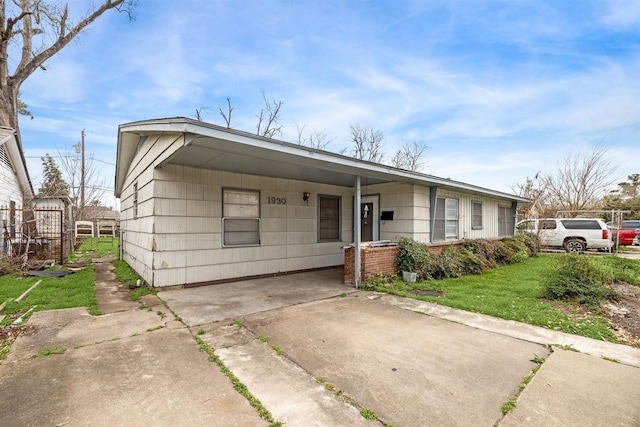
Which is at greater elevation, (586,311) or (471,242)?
(471,242)

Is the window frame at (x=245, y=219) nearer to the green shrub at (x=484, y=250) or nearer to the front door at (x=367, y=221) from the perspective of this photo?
the front door at (x=367, y=221)

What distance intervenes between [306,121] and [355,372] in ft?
69.2

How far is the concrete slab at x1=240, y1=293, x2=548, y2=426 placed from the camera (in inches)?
89.1

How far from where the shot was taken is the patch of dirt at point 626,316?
3695mm

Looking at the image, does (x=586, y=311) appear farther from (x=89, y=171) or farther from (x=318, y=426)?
(x=89, y=171)

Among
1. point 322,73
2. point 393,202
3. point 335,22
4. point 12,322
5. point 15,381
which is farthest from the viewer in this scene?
point 322,73

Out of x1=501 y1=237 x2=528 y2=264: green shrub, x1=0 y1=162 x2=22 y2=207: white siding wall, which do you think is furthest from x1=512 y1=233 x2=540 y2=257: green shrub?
x1=0 y1=162 x2=22 y2=207: white siding wall

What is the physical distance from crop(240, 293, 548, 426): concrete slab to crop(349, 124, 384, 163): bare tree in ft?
70.2

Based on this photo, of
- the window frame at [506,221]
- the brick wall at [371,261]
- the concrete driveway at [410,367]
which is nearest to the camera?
the concrete driveway at [410,367]

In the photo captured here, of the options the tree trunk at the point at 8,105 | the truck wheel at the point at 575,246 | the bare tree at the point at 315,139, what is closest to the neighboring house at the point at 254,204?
the truck wheel at the point at 575,246

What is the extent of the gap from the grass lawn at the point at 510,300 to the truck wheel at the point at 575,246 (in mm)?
7982

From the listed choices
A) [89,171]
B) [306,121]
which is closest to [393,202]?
[306,121]

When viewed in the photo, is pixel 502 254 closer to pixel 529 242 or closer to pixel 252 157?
pixel 529 242

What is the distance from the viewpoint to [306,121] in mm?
22078
